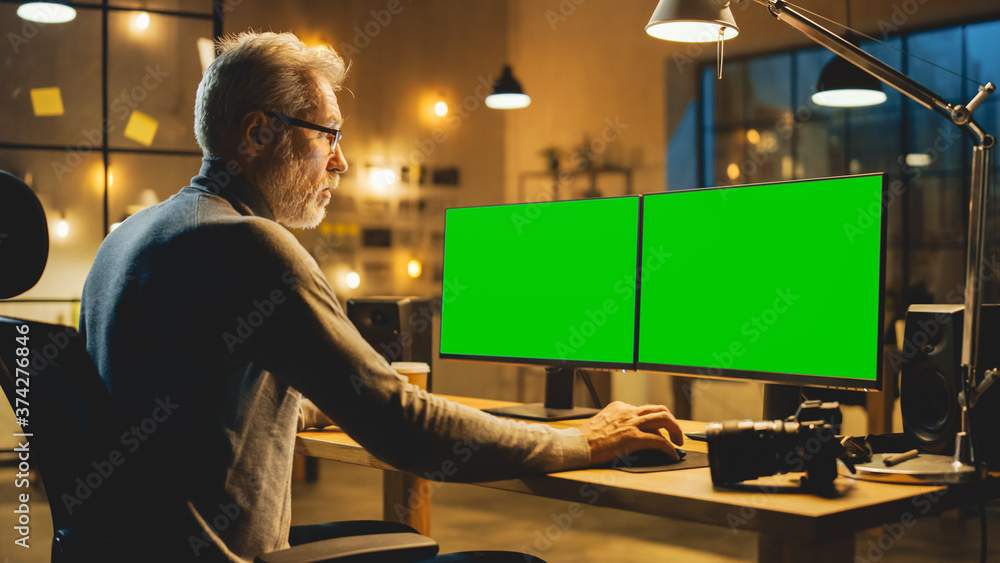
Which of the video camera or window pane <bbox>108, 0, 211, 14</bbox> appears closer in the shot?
the video camera

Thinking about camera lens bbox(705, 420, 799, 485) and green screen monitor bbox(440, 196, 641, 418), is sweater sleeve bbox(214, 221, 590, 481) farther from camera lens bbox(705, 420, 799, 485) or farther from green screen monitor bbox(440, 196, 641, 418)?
green screen monitor bbox(440, 196, 641, 418)

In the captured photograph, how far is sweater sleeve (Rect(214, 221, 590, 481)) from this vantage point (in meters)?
1.10

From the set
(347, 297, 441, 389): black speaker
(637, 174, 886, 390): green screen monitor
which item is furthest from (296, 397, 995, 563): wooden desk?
(347, 297, 441, 389): black speaker

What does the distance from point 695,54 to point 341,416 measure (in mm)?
6221

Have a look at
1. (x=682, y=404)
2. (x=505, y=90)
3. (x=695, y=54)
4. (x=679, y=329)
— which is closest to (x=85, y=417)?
(x=679, y=329)

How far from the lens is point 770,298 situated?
152 centimetres

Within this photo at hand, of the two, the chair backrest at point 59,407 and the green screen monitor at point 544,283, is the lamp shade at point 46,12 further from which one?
the chair backrest at point 59,407

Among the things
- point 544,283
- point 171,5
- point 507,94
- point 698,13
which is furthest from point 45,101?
point 698,13

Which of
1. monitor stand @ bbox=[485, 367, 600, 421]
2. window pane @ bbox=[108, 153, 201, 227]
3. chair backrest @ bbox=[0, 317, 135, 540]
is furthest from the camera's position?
window pane @ bbox=[108, 153, 201, 227]

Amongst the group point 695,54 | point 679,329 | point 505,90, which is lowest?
point 679,329

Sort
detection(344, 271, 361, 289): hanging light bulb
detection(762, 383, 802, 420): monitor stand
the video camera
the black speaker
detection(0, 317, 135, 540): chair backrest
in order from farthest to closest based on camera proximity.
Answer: detection(344, 271, 361, 289): hanging light bulb
the black speaker
detection(762, 383, 802, 420): monitor stand
the video camera
detection(0, 317, 135, 540): chair backrest

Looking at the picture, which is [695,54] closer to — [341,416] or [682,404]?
[682,404]

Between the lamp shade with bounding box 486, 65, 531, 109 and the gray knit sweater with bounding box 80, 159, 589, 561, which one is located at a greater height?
the lamp shade with bounding box 486, 65, 531, 109

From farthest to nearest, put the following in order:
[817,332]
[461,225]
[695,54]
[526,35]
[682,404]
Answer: [526,35]
[695,54]
[682,404]
[461,225]
[817,332]
